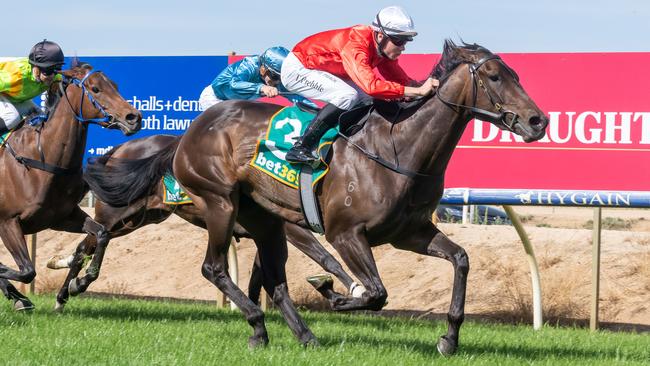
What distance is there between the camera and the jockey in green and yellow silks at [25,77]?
7469 mm

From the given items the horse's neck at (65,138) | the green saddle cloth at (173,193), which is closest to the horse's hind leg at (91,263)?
the horse's neck at (65,138)

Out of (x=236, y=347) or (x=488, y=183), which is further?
(x=488, y=183)

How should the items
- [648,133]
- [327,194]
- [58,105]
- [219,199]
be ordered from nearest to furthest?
[327,194] < [219,199] < [58,105] < [648,133]

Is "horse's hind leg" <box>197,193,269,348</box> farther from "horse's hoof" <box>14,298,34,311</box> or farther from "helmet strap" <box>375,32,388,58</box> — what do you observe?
"horse's hoof" <box>14,298,34,311</box>

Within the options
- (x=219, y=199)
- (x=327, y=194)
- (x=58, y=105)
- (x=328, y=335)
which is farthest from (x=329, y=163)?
(x=58, y=105)

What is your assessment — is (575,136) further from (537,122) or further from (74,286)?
(74,286)

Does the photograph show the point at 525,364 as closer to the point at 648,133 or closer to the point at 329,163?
the point at 329,163

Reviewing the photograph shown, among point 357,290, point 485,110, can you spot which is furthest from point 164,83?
point 485,110

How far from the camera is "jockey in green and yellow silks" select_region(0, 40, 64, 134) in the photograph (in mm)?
7469

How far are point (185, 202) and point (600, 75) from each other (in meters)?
3.17

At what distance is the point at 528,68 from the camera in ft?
28.4

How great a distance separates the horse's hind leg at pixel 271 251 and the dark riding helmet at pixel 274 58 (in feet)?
6.17

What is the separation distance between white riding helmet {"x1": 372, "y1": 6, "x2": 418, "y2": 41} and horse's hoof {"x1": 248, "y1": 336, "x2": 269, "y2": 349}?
70.2 inches

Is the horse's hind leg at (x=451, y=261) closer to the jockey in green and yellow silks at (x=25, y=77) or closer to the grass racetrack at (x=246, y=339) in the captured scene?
the grass racetrack at (x=246, y=339)
